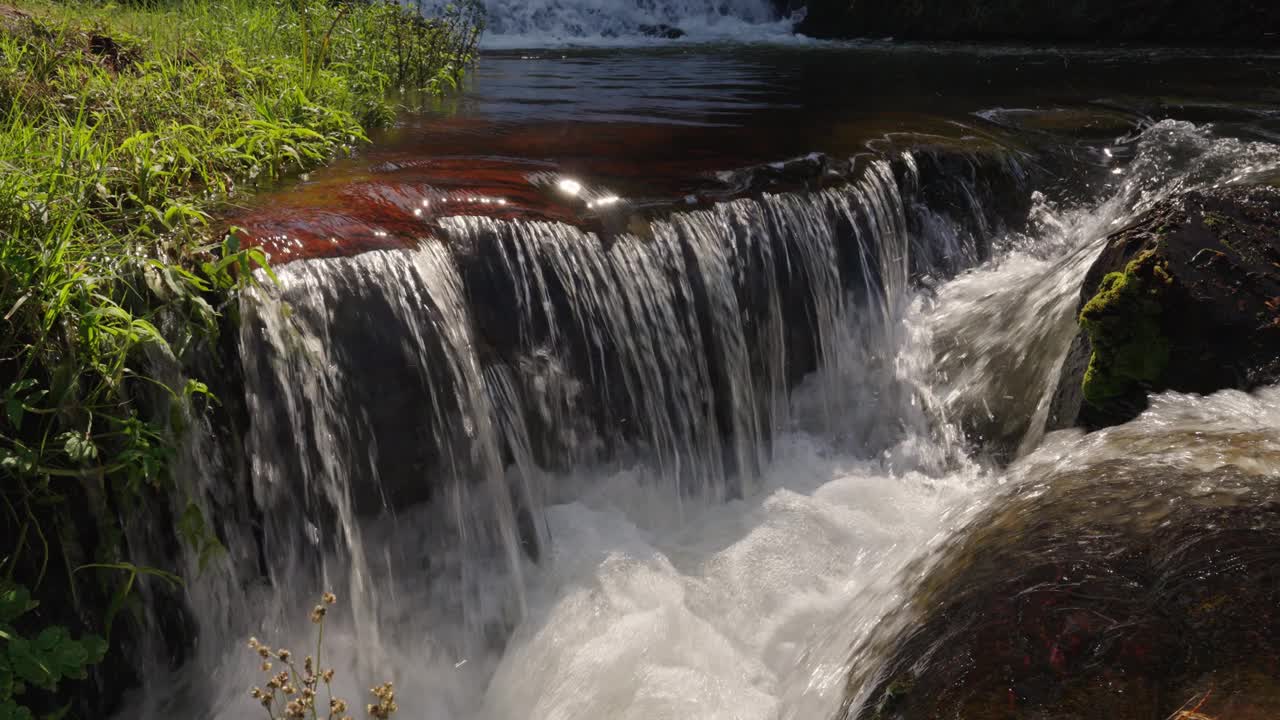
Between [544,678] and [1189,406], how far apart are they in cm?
274

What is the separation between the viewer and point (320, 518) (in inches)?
131

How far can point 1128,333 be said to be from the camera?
3.75 m

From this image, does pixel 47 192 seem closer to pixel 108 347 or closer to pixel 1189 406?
pixel 108 347

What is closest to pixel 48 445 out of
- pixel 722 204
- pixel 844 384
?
pixel 722 204

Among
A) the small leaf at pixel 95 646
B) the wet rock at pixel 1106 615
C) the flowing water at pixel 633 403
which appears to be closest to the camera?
the wet rock at pixel 1106 615

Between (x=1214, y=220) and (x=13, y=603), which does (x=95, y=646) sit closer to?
(x=13, y=603)

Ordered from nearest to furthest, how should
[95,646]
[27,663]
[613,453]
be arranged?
[27,663]
[95,646]
[613,453]

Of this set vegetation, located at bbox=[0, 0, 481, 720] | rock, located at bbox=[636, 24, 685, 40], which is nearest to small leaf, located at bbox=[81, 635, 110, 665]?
vegetation, located at bbox=[0, 0, 481, 720]

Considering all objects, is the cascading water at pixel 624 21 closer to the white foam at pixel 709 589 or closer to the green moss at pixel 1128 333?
the white foam at pixel 709 589

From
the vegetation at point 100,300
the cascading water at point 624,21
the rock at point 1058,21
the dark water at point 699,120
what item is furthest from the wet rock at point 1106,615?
the rock at point 1058,21

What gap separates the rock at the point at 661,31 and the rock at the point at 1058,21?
2736 millimetres

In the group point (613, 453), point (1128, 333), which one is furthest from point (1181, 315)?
point (613, 453)

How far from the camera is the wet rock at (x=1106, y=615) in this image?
80.4 inches

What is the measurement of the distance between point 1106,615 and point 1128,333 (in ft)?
6.19
